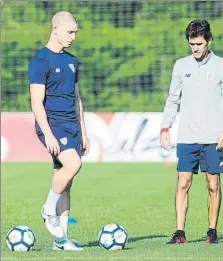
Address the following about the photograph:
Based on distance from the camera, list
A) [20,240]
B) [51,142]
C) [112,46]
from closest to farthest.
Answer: [51,142] → [20,240] → [112,46]

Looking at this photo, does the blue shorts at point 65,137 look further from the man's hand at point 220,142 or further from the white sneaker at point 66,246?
the man's hand at point 220,142

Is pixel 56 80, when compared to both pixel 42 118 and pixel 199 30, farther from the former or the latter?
pixel 199 30

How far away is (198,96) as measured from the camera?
10047 mm

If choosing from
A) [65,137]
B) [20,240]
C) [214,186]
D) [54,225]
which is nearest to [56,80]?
[65,137]

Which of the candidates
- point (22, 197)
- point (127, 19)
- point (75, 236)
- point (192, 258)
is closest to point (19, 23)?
point (127, 19)

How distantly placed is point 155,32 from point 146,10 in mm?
456

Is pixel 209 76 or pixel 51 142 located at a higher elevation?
pixel 209 76

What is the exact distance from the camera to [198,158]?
10.2 m

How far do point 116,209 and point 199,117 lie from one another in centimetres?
415

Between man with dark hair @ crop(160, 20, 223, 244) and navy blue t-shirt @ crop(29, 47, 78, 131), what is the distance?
1.06 metres

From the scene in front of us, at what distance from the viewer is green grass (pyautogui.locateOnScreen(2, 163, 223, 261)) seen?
30.3 ft

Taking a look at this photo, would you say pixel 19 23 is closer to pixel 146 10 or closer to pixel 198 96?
pixel 146 10

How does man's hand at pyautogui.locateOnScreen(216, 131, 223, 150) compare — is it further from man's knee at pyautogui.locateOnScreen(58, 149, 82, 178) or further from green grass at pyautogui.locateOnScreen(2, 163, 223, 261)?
man's knee at pyautogui.locateOnScreen(58, 149, 82, 178)

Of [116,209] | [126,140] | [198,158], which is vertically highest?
[198,158]
